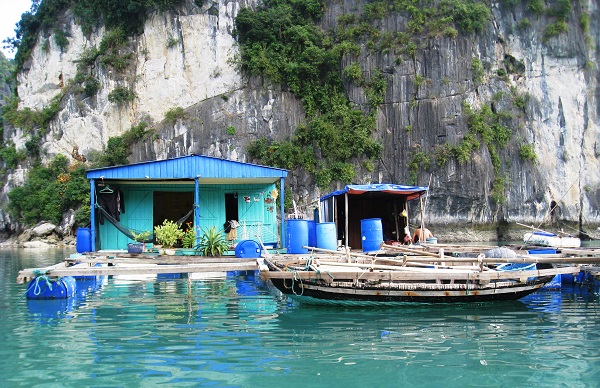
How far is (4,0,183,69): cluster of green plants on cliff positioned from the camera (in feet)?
134

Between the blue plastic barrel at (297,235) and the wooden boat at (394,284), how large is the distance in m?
4.55

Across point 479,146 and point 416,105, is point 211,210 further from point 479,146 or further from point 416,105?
point 479,146

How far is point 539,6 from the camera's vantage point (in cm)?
4038

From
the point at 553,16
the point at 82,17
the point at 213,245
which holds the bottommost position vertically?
the point at 213,245

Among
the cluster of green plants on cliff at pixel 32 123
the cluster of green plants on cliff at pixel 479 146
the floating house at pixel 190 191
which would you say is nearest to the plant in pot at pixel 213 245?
the floating house at pixel 190 191

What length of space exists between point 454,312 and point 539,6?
3932 centimetres

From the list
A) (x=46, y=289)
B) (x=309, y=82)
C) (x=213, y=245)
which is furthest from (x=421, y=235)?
(x=309, y=82)

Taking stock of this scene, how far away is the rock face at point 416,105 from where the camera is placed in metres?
37.7

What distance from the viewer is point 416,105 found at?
3825cm

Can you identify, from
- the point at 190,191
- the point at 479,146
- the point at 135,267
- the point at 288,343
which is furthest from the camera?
the point at 479,146

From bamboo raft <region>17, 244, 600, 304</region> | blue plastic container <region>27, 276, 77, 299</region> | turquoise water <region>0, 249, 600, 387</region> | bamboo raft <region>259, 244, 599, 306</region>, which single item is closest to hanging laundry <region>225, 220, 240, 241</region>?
turquoise water <region>0, 249, 600, 387</region>

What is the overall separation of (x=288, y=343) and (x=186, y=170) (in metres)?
10.3

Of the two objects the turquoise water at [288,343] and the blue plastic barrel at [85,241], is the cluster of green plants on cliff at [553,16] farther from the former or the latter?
the blue plastic barrel at [85,241]

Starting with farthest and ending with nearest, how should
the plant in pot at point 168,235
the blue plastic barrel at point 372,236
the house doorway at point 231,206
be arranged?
the house doorway at point 231,206
the plant in pot at point 168,235
the blue plastic barrel at point 372,236
